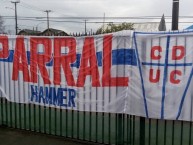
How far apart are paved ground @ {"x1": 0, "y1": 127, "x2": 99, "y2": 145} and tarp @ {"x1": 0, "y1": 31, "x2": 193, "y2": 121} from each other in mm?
647

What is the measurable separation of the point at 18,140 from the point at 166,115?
2711 mm

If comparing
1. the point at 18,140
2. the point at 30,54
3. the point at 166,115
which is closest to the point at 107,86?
the point at 166,115

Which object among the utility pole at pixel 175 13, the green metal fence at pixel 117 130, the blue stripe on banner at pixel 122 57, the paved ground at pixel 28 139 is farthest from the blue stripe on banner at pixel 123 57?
the paved ground at pixel 28 139

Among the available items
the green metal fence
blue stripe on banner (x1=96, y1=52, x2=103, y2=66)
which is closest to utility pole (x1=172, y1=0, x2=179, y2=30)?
blue stripe on banner (x1=96, y1=52, x2=103, y2=66)

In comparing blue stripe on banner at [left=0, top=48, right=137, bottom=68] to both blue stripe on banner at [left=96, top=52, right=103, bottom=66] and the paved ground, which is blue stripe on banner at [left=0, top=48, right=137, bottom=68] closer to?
blue stripe on banner at [left=96, top=52, right=103, bottom=66]

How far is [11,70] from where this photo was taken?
5.89m

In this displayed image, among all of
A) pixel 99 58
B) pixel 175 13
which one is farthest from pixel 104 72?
pixel 175 13

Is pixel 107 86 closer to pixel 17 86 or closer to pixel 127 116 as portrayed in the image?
pixel 127 116

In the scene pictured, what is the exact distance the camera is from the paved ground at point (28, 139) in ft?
18.1

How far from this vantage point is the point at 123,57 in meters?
4.75

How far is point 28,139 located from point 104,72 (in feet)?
6.43

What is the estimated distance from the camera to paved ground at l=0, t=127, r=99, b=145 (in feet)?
18.1

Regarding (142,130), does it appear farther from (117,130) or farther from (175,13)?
(175,13)

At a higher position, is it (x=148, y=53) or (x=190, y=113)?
(x=148, y=53)
